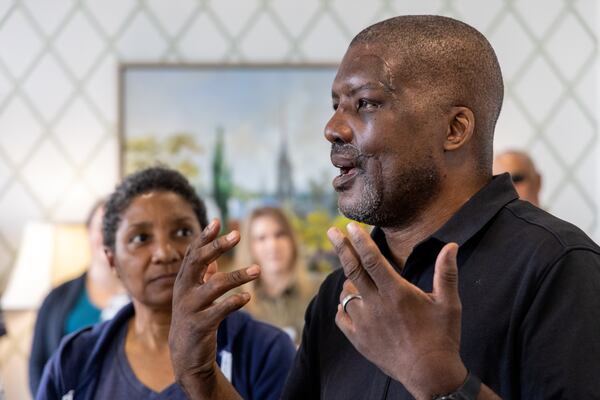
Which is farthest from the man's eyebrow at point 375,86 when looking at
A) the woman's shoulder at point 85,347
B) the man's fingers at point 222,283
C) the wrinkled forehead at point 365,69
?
the woman's shoulder at point 85,347

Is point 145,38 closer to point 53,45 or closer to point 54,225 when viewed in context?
point 53,45

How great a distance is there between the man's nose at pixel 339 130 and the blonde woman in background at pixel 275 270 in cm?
188

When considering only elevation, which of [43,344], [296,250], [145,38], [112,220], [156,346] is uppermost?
[145,38]

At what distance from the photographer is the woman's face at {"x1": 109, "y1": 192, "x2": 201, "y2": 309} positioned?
1.54m

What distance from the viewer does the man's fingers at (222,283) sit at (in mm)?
993

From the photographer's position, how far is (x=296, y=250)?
2.99 m

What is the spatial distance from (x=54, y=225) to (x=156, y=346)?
1.54 m

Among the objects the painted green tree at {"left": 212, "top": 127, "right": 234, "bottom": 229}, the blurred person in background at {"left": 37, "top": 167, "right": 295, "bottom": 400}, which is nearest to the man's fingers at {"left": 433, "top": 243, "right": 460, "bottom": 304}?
the blurred person in background at {"left": 37, "top": 167, "right": 295, "bottom": 400}

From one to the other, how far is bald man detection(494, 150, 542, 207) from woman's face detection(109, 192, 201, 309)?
3.42 ft

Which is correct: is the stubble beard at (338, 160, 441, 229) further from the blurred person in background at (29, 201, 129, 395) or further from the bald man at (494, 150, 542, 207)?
the blurred person in background at (29, 201, 129, 395)

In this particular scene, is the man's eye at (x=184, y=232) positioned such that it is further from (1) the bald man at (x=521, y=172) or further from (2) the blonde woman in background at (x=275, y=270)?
(2) the blonde woman in background at (x=275, y=270)

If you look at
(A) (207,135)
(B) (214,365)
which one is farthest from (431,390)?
(A) (207,135)

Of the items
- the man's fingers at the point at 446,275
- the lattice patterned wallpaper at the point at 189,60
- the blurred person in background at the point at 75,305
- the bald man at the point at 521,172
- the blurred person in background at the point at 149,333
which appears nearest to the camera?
the man's fingers at the point at 446,275

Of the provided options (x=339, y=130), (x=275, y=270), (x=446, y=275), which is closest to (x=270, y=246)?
(x=275, y=270)
